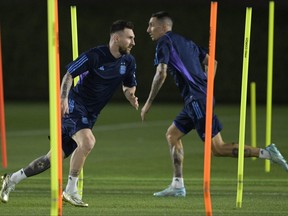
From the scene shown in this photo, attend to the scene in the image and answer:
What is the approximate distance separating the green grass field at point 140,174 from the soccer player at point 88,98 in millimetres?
376

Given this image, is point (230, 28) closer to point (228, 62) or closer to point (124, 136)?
point (228, 62)

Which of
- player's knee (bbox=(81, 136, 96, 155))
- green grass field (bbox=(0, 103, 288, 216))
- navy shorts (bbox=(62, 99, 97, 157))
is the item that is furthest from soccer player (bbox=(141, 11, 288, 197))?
player's knee (bbox=(81, 136, 96, 155))

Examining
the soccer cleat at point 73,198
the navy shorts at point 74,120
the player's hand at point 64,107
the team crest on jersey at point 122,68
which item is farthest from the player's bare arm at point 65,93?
the soccer cleat at point 73,198

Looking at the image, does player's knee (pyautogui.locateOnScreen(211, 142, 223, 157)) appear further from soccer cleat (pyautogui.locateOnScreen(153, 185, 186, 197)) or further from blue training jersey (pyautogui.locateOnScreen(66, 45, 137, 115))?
blue training jersey (pyautogui.locateOnScreen(66, 45, 137, 115))

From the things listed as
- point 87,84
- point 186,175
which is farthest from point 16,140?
point 87,84

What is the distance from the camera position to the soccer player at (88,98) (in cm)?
1142

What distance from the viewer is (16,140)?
23891 mm

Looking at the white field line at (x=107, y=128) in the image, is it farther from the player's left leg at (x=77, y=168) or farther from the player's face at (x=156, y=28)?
the player's left leg at (x=77, y=168)

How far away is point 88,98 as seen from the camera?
11.8m

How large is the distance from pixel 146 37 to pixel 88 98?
31.0 meters

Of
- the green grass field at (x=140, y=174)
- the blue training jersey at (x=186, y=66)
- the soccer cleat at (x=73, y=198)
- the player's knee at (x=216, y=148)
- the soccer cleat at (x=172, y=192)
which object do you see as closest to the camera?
the soccer cleat at (x=73, y=198)

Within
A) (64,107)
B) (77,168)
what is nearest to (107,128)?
(77,168)

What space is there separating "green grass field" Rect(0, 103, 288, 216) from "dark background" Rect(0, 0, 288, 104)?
10.7 metres

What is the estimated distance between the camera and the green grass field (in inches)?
453
